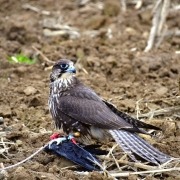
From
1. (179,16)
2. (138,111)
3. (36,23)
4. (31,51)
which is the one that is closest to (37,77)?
(31,51)

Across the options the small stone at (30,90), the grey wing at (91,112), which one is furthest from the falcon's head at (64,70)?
the small stone at (30,90)

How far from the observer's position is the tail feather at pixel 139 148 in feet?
21.0

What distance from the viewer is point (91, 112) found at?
6.69 meters

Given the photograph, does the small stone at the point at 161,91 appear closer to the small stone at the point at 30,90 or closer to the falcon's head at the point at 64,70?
the small stone at the point at 30,90

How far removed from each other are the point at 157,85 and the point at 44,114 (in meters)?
1.68

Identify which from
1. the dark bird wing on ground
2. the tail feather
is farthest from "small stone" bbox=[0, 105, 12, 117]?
the tail feather

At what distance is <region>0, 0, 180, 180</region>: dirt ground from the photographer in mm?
6883

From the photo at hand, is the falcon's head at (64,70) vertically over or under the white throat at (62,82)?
over

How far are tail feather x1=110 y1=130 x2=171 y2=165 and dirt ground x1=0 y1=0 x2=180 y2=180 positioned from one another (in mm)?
174

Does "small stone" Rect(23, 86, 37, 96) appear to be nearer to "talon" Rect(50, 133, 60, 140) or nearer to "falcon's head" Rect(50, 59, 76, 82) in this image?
"falcon's head" Rect(50, 59, 76, 82)

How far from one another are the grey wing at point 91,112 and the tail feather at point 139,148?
0.34ft

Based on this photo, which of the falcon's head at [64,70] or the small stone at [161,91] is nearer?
the falcon's head at [64,70]

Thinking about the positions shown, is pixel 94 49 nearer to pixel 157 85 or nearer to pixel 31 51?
pixel 31 51

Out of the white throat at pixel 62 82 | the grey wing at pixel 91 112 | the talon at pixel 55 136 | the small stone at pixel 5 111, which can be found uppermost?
the white throat at pixel 62 82
